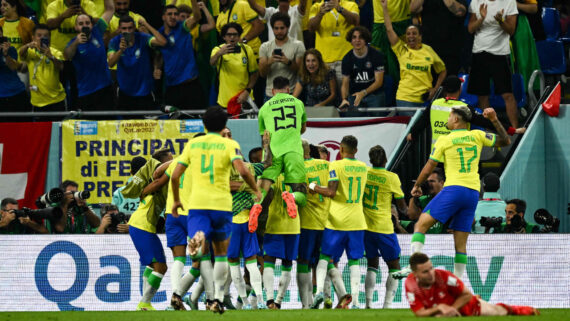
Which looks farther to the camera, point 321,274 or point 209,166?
point 321,274

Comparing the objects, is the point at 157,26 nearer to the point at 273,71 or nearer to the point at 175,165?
the point at 273,71

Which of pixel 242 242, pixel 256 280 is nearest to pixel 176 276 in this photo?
pixel 256 280

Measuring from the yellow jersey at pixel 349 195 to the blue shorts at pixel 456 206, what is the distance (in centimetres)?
111

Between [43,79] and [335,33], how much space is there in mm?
5549

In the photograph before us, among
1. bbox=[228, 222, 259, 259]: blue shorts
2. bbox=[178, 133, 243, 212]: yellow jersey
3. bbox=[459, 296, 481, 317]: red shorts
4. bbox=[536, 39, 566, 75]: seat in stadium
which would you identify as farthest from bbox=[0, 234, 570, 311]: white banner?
bbox=[536, 39, 566, 75]: seat in stadium

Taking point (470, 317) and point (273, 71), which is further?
point (273, 71)

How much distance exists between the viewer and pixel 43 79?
19.3 m

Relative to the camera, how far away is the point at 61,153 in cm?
1864

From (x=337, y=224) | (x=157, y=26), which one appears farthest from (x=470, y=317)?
(x=157, y=26)

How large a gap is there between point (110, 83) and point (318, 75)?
402 cm

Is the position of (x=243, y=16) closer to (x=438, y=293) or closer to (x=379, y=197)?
(x=379, y=197)

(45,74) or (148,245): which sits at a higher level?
(45,74)

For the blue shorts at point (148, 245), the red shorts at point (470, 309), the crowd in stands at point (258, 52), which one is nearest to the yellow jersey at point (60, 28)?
the crowd in stands at point (258, 52)

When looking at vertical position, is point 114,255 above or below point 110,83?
below
